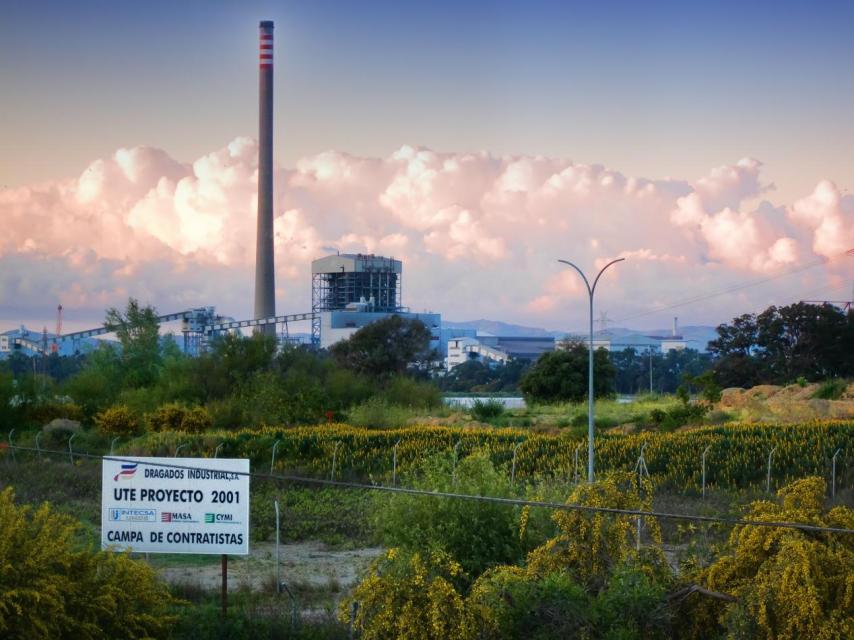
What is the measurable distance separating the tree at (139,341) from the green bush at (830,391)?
36230mm

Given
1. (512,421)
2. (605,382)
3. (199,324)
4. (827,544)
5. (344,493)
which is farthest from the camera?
(199,324)

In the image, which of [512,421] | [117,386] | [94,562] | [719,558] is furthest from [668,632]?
[117,386]

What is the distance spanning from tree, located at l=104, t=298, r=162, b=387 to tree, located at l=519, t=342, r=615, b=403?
2293 cm

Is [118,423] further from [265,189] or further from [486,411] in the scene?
[265,189]

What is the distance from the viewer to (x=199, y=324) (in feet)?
374

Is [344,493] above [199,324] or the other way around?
the other way around

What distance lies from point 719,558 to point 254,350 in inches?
1909

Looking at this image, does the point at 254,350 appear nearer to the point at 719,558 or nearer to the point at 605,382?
the point at 605,382

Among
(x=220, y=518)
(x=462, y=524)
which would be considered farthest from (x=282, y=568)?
(x=462, y=524)

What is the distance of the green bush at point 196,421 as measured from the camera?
151 feet

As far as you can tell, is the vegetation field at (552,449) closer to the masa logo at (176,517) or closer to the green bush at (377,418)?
the green bush at (377,418)

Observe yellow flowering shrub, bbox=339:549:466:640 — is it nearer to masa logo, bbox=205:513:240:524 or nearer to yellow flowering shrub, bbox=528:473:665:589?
yellow flowering shrub, bbox=528:473:665:589

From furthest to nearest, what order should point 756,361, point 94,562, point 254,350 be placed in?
1. point 756,361
2. point 254,350
3. point 94,562

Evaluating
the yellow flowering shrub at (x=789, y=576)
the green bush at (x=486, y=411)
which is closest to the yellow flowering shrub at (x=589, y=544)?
the yellow flowering shrub at (x=789, y=576)
